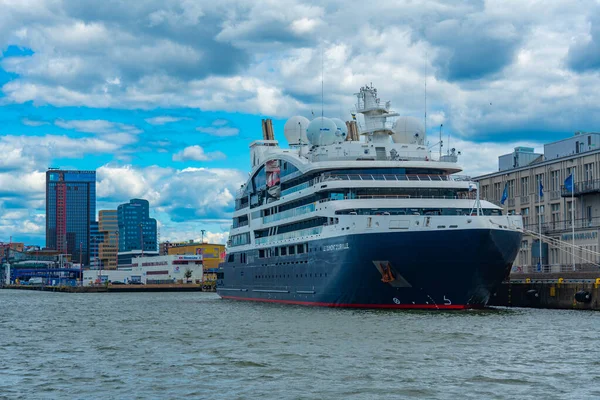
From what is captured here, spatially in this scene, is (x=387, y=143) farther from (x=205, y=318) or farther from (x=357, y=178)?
(x=205, y=318)

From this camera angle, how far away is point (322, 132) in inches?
2694

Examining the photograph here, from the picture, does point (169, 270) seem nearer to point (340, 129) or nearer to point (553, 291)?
point (340, 129)

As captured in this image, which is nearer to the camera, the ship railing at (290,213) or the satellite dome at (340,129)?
the ship railing at (290,213)

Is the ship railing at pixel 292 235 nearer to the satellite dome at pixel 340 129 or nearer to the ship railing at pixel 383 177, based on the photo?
the ship railing at pixel 383 177

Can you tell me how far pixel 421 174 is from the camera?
192ft

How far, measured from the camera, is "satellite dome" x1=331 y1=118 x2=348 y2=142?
6794 cm

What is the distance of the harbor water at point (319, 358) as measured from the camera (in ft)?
82.0

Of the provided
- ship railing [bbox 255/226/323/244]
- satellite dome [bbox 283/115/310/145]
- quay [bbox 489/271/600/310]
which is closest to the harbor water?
quay [bbox 489/271/600/310]

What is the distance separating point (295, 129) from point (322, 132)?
32.4 feet

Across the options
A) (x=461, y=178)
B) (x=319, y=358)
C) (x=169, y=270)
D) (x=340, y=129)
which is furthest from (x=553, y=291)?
(x=169, y=270)

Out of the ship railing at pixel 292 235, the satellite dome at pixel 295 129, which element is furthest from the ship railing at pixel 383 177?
the satellite dome at pixel 295 129

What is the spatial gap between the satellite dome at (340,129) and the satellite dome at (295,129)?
19.5 feet

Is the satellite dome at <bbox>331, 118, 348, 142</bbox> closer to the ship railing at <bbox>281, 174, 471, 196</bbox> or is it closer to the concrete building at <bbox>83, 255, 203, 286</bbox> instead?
the ship railing at <bbox>281, 174, 471, 196</bbox>

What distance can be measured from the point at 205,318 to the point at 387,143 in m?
19.8
